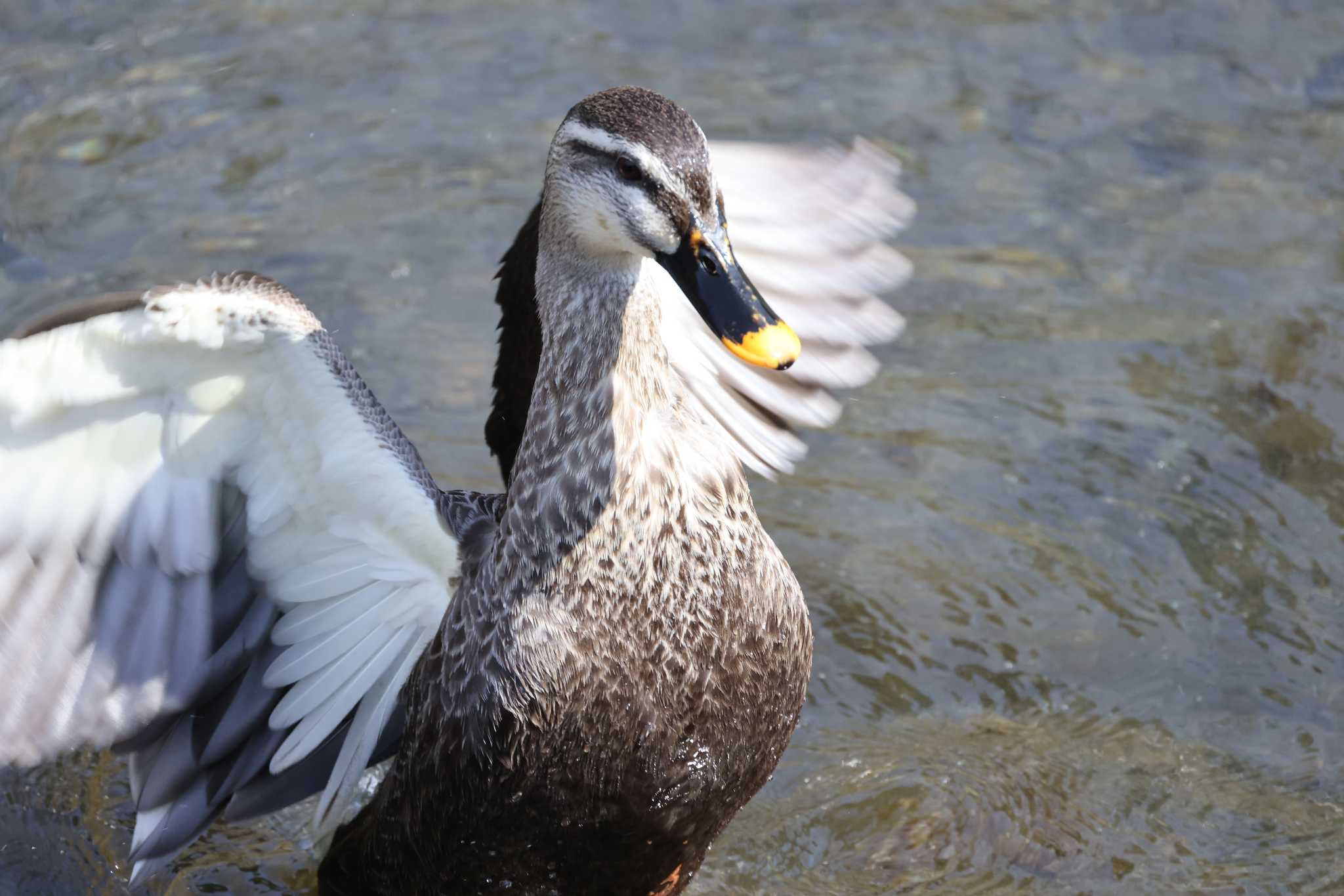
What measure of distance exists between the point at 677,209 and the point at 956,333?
3.14 meters

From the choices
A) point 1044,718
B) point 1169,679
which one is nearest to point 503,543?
point 1044,718

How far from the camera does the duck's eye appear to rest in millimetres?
3258

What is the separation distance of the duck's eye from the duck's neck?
0.90 ft

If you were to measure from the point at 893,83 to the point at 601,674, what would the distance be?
4502 millimetres

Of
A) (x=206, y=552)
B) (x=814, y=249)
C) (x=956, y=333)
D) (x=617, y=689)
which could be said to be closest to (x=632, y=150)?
(x=617, y=689)

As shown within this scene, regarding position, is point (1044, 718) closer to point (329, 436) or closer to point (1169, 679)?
point (1169, 679)

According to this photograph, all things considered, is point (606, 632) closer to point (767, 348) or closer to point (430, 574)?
point (430, 574)

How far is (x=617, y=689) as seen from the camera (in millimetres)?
3582

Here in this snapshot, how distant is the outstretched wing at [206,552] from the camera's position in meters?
3.39

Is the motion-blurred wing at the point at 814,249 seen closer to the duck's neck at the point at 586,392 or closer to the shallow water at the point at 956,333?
the duck's neck at the point at 586,392

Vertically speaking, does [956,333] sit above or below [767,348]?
below

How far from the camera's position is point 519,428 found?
4664 millimetres

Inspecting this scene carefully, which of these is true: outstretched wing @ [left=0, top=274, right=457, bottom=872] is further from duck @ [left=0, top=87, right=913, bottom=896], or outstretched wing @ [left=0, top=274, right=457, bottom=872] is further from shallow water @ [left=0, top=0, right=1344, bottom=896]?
shallow water @ [left=0, top=0, right=1344, bottom=896]

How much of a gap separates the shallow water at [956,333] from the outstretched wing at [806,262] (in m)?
1.07
